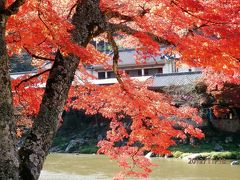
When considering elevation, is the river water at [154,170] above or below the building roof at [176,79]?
below

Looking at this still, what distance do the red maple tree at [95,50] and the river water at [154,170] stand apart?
5.30 m

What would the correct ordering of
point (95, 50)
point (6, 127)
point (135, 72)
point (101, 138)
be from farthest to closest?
point (135, 72), point (101, 138), point (95, 50), point (6, 127)

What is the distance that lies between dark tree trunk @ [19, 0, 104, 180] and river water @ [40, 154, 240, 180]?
8.46 metres

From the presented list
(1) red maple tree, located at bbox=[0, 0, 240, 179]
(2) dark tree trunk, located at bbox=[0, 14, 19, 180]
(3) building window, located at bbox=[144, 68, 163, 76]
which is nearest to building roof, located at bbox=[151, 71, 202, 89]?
(3) building window, located at bbox=[144, 68, 163, 76]

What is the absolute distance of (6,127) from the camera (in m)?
3.38

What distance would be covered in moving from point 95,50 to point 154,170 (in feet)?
28.9

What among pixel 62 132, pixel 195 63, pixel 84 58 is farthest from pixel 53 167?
pixel 84 58

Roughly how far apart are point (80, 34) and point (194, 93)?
52.2ft

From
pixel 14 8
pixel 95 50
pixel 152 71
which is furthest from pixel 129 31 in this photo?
pixel 152 71

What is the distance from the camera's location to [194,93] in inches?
778

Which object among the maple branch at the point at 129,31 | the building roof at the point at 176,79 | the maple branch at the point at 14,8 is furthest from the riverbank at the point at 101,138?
the maple branch at the point at 14,8

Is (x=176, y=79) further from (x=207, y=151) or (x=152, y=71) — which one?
(x=152, y=71)

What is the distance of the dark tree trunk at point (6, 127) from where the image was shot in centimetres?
335

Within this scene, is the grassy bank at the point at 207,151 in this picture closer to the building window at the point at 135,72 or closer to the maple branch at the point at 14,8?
the building window at the point at 135,72
